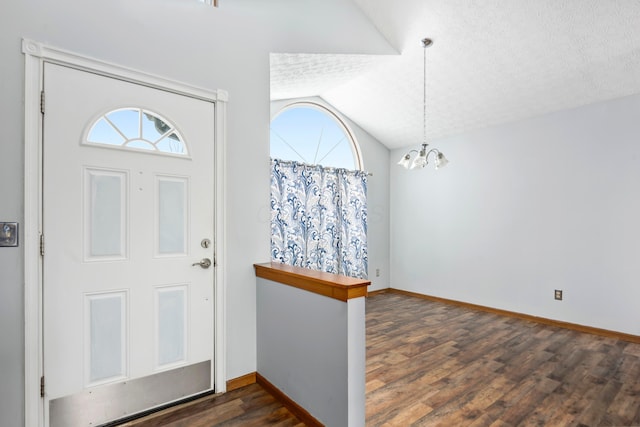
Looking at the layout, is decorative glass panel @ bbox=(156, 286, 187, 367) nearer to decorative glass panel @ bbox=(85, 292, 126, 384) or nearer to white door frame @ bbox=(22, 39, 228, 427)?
decorative glass panel @ bbox=(85, 292, 126, 384)

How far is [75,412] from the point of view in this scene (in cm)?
172

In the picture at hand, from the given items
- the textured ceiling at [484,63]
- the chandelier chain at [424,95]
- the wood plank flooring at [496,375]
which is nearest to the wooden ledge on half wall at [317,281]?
the wood plank flooring at [496,375]

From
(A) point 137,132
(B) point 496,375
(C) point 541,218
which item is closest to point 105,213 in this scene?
(A) point 137,132

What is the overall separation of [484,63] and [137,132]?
312 cm

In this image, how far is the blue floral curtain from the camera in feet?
12.3

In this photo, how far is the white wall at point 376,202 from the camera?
16.2 ft

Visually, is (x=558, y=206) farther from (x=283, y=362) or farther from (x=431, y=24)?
(x=283, y=362)

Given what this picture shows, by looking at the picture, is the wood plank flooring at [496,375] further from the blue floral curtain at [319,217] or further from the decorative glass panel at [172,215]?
the decorative glass panel at [172,215]

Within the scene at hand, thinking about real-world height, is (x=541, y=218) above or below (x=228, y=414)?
above

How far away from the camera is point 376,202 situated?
16.8ft

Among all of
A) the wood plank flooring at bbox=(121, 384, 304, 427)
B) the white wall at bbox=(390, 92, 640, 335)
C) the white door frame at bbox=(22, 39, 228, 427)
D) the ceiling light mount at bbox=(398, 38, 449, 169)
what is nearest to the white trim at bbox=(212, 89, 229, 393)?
the wood plank flooring at bbox=(121, 384, 304, 427)

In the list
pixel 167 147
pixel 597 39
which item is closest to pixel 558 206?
pixel 597 39

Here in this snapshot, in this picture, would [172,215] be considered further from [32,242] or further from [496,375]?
[496,375]

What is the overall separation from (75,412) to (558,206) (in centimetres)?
460
